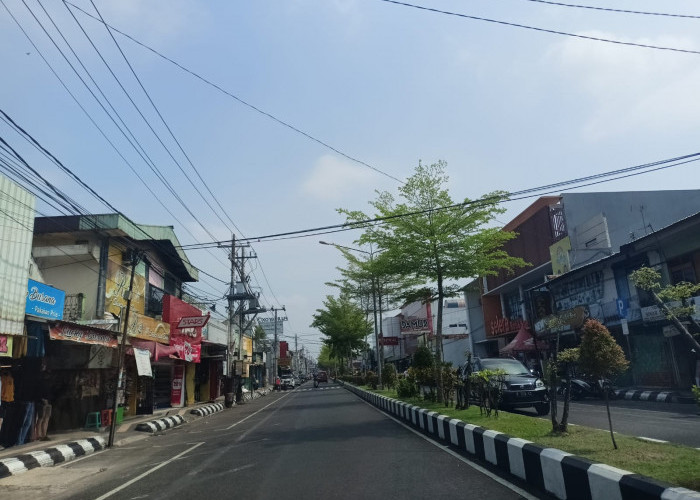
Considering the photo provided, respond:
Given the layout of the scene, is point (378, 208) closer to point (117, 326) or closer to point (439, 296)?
point (439, 296)

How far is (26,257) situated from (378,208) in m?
10.2

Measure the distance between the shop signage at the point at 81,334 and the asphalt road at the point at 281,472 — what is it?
335 centimetres

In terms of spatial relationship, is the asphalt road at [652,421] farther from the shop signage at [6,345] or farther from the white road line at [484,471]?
the shop signage at [6,345]

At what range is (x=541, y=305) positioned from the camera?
1267 inches

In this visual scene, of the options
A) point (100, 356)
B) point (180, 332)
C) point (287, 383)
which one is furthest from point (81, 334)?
point (287, 383)

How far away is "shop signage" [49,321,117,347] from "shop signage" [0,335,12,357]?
1462 mm

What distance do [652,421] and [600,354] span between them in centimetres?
604

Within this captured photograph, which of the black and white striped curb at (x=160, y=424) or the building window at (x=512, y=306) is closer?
the black and white striped curb at (x=160, y=424)

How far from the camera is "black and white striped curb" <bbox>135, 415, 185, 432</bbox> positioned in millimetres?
17812

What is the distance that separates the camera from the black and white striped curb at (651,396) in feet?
59.4

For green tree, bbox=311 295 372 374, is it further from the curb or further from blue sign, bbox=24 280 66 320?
blue sign, bbox=24 280 66 320

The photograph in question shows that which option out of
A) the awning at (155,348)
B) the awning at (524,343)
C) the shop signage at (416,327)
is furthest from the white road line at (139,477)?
the awning at (524,343)

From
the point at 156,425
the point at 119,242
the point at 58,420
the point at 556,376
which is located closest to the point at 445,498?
the point at 556,376

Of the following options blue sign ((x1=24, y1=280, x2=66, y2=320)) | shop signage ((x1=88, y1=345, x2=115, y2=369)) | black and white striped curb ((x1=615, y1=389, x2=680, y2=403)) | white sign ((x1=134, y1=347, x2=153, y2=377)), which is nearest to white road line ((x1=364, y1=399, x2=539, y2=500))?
white sign ((x1=134, y1=347, x2=153, y2=377))
